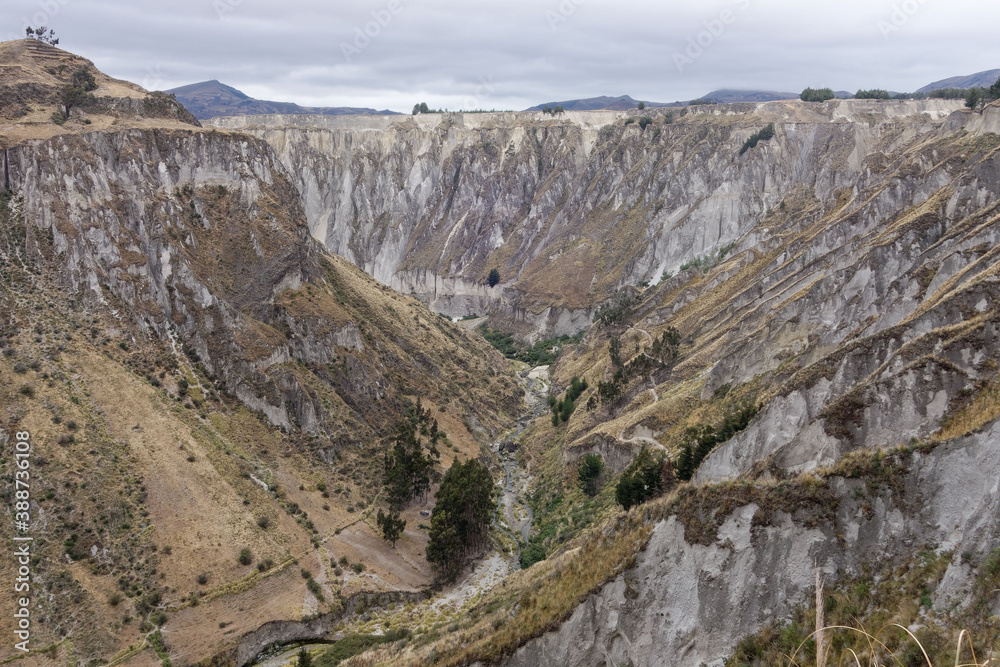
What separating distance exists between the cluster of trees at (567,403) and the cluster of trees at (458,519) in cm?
1521

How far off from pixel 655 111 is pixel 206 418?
107 metres

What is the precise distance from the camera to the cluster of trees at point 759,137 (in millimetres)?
93312

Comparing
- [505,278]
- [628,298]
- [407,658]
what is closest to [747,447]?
[407,658]

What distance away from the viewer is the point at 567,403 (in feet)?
190

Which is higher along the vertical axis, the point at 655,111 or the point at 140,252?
the point at 655,111

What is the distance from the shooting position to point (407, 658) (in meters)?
24.5

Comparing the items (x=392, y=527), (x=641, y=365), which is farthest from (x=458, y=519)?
(x=641, y=365)

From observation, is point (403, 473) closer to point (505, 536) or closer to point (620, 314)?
point (505, 536)

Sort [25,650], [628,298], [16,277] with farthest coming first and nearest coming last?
[628,298], [16,277], [25,650]

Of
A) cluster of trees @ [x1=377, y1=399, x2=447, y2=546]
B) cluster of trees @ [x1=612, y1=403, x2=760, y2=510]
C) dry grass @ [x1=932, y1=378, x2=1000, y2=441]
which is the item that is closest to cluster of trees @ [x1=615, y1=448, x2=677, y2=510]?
cluster of trees @ [x1=612, y1=403, x2=760, y2=510]

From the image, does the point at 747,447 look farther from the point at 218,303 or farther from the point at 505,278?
the point at 505,278

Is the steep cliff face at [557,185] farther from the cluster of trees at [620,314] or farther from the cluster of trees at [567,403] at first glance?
the cluster of trees at [567,403]

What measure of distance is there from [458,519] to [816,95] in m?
94.3

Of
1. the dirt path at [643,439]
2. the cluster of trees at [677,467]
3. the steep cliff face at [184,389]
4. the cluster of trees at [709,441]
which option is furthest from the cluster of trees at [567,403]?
the cluster of trees at [709,441]
